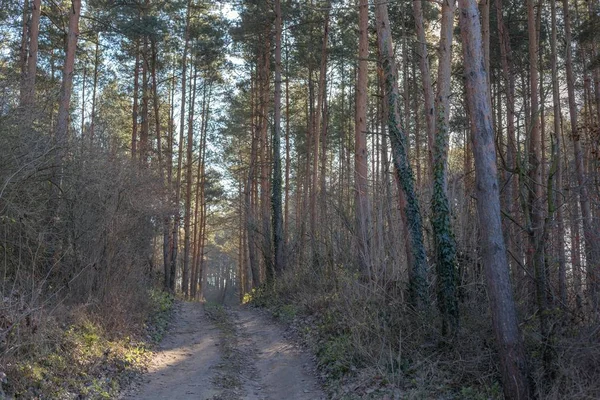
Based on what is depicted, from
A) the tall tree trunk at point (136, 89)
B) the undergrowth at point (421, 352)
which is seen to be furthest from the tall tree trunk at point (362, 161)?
the tall tree trunk at point (136, 89)

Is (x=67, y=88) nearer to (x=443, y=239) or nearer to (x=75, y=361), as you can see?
(x=75, y=361)

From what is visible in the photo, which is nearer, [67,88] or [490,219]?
[490,219]

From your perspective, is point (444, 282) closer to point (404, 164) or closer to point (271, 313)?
point (404, 164)

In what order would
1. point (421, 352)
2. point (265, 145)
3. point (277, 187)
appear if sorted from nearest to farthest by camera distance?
point (421, 352), point (277, 187), point (265, 145)

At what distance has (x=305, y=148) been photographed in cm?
3053

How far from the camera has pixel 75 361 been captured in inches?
327

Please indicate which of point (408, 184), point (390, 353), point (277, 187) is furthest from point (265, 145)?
point (390, 353)

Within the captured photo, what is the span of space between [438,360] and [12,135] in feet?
25.0

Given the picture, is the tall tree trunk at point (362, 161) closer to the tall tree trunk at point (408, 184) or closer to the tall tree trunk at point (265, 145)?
the tall tree trunk at point (408, 184)

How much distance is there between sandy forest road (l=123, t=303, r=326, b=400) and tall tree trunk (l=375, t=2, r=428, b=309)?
2.45 meters

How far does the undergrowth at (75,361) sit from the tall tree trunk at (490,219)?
544 cm

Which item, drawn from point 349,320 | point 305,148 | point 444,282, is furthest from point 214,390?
point 305,148

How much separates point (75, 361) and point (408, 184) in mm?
6172

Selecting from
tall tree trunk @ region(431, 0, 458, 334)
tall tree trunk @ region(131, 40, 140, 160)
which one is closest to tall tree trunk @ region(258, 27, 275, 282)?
tall tree trunk @ region(131, 40, 140, 160)
